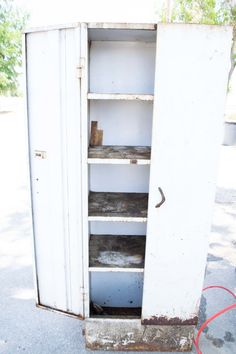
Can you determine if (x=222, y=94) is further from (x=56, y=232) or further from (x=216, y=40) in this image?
(x=56, y=232)

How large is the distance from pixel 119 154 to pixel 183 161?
36cm

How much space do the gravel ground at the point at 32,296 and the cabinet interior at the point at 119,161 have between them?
300mm

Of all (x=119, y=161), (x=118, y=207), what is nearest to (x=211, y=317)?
(x=118, y=207)

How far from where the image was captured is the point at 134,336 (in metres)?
1.68

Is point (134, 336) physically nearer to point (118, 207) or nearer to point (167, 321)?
point (167, 321)

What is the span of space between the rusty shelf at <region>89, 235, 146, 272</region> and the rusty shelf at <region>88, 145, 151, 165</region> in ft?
2.08

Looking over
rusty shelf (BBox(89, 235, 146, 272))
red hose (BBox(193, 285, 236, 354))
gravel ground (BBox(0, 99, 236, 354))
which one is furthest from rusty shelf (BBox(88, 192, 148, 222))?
red hose (BBox(193, 285, 236, 354))

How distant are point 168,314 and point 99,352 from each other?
485 mm

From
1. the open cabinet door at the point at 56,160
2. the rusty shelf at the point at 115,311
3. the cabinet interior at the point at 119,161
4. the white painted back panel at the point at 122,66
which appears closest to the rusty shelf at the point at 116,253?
the cabinet interior at the point at 119,161

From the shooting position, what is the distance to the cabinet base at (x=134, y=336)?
65.7 inches

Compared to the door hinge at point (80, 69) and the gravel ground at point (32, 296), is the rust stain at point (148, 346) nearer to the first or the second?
the gravel ground at point (32, 296)

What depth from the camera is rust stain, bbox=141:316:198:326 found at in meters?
1.67

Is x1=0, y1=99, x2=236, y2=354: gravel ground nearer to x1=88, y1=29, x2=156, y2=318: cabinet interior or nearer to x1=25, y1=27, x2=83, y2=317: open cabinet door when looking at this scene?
x1=25, y1=27, x2=83, y2=317: open cabinet door

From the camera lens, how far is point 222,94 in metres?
1.28
